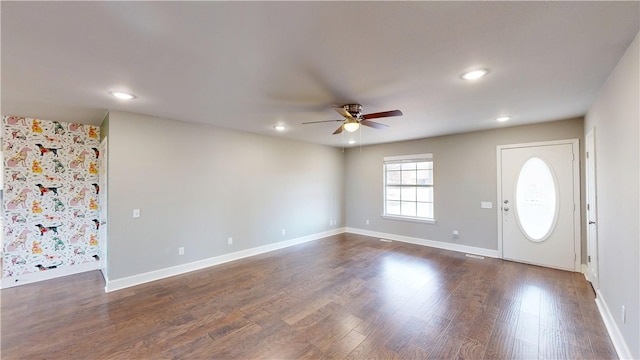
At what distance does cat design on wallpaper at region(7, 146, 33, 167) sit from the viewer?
381 centimetres

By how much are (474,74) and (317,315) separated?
2.96 metres

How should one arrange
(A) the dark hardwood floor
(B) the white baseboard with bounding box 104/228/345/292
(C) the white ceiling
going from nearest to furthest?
1. (C) the white ceiling
2. (A) the dark hardwood floor
3. (B) the white baseboard with bounding box 104/228/345/292

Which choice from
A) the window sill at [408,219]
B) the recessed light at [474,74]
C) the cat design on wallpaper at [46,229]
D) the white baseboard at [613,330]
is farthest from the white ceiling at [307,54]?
the window sill at [408,219]

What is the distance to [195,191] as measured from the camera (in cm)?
444

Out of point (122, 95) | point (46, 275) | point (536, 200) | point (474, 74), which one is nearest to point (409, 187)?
point (536, 200)

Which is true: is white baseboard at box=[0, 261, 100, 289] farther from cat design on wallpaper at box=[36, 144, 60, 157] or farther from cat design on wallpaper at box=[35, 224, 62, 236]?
cat design on wallpaper at box=[36, 144, 60, 157]

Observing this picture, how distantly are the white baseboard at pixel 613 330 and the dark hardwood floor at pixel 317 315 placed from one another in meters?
0.06

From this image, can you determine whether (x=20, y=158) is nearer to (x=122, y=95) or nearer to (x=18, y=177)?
(x=18, y=177)

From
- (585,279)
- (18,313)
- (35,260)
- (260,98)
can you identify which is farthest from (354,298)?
(35,260)

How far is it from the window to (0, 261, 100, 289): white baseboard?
6.18 metres

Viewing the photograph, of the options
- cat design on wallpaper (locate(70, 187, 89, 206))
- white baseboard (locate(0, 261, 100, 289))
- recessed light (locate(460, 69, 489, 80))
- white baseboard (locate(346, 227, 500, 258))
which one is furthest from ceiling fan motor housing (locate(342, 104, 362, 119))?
white baseboard (locate(0, 261, 100, 289))

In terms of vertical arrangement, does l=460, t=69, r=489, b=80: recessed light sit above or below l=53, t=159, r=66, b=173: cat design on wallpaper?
above

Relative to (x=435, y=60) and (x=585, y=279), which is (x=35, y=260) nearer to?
(x=435, y=60)

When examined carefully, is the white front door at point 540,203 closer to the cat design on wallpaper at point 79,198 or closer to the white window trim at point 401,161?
the white window trim at point 401,161
